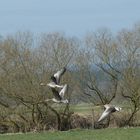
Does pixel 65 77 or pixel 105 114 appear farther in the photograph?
pixel 65 77

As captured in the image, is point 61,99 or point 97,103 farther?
point 97,103

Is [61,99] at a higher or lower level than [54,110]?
higher

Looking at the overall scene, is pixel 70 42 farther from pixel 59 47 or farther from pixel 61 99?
pixel 61 99

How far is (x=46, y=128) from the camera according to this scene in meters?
36.1

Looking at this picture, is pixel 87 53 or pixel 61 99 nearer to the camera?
pixel 61 99

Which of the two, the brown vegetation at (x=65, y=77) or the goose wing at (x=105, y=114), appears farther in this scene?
the brown vegetation at (x=65, y=77)

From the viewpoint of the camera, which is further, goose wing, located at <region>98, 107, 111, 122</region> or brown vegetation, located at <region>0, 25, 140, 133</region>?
brown vegetation, located at <region>0, 25, 140, 133</region>

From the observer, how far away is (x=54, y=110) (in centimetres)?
3628

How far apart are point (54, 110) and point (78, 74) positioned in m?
2.88

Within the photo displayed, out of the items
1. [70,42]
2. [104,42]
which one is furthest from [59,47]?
[104,42]

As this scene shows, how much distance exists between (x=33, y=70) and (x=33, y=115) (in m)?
2.93

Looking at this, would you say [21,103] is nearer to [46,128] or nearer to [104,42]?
[46,128]

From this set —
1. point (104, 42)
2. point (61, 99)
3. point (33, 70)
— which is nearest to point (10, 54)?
point (33, 70)

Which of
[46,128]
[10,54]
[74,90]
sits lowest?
[46,128]
